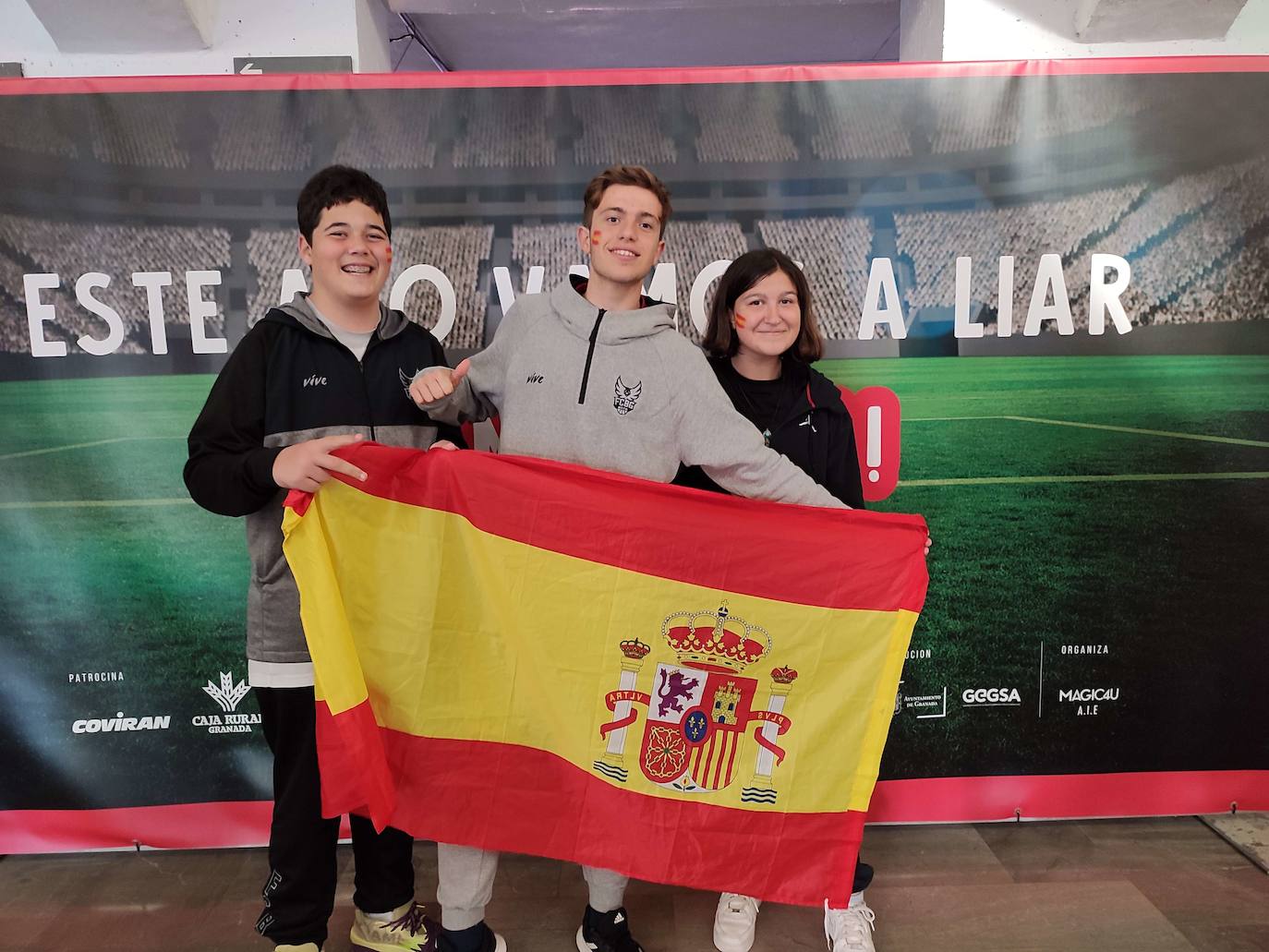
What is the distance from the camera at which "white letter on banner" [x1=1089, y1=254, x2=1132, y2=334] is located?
218 cm

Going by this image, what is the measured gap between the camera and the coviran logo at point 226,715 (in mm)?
2219

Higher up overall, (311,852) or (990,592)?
(990,592)

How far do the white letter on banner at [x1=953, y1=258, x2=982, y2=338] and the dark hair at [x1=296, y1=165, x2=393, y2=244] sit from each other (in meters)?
1.49

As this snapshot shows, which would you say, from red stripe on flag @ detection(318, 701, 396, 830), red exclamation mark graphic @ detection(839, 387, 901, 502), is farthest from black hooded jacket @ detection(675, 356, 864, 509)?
red stripe on flag @ detection(318, 701, 396, 830)

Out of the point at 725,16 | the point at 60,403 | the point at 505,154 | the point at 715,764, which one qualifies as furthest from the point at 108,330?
the point at 725,16

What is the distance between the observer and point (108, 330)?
2.12 m

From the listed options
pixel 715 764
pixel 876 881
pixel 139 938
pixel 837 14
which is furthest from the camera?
pixel 837 14

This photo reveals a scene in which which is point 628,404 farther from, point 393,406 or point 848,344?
point 848,344

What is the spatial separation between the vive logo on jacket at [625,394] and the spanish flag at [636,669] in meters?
0.15

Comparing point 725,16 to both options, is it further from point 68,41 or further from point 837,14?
point 68,41

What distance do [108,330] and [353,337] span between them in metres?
0.95

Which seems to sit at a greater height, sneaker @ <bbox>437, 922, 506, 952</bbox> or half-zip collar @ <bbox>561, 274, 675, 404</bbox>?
half-zip collar @ <bbox>561, 274, 675, 404</bbox>

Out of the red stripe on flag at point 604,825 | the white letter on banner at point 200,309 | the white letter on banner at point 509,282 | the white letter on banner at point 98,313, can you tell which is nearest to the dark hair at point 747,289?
the white letter on banner at point 509,282

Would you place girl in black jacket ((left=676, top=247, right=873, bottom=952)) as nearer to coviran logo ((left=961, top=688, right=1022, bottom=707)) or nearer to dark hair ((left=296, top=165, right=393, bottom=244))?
coviran logo ((left=961, top=688, right=1022, bottom=707))
